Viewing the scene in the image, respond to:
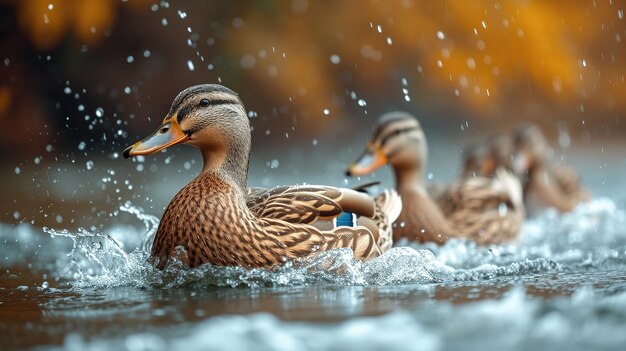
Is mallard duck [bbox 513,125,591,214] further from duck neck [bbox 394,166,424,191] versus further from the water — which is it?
the water

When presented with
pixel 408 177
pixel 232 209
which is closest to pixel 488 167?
pixel 408 177

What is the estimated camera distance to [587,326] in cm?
368

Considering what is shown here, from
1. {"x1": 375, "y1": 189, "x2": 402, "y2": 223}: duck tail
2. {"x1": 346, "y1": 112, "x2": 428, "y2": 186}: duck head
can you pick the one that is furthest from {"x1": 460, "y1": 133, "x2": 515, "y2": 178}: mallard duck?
{"x1": 375, "y1": 189, "x2": 402, "y2": 223}: duck tail

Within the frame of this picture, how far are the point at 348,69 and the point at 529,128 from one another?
2.33 meters

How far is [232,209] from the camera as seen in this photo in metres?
5.08

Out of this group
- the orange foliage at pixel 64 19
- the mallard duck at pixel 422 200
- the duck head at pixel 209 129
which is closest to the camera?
the duck head at pixel 209 129

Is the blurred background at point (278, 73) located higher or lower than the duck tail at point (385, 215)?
higher

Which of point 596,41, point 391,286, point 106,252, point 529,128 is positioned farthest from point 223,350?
point 596,41

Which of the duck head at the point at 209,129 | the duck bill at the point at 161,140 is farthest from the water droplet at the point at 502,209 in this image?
the duck bill at the point at 161,140

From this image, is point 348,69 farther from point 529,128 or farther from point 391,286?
point 391,286

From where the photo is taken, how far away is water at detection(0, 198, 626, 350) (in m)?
3.56

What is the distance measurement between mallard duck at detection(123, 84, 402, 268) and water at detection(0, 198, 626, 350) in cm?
10

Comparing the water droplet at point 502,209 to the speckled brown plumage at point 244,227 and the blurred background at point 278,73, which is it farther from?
the speckled brown plumage at point 244,227

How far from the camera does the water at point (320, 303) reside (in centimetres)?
356
